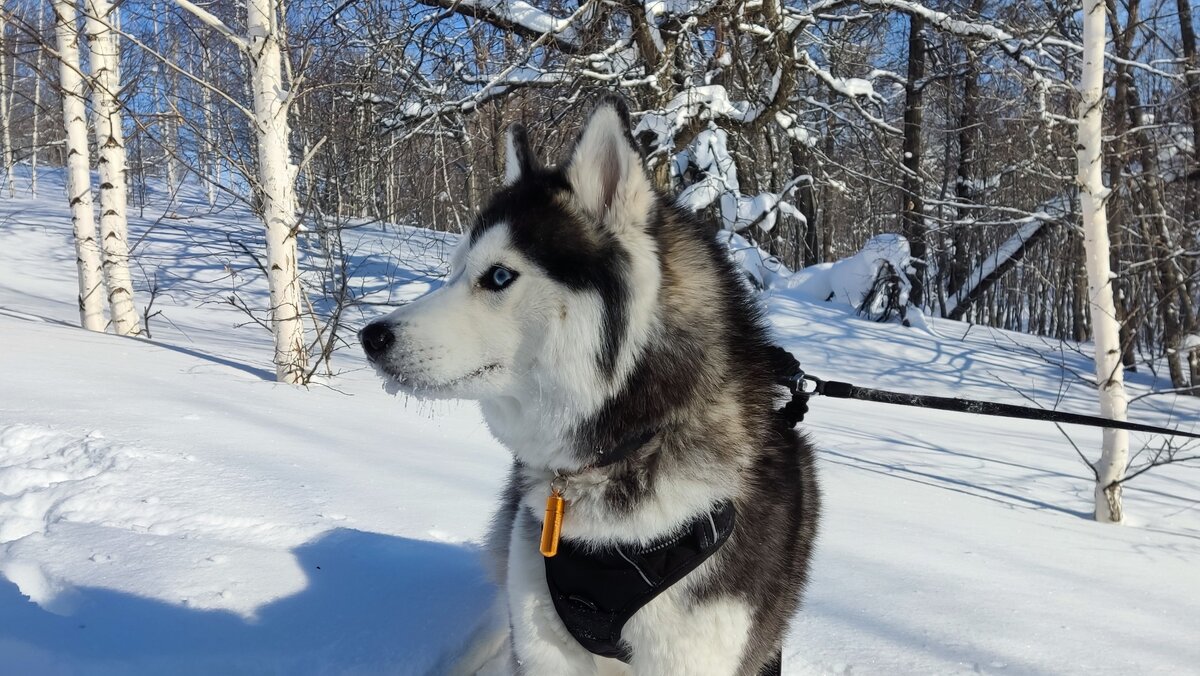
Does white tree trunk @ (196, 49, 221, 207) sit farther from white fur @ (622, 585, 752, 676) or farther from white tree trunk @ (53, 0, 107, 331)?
white fur @ (622, 585, 752, 676)

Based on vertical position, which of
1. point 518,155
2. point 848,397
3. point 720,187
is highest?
point 720,187

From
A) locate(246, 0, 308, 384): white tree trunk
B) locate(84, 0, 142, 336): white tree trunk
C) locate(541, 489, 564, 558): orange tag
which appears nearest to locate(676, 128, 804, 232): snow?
locate(246, 0, 308, 384): white tree trunk

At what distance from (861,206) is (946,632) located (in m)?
28.7

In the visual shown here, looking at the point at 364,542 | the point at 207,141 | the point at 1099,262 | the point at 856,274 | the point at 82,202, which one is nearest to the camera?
the point at 364,542

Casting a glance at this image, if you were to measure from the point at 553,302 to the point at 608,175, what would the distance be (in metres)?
0.35

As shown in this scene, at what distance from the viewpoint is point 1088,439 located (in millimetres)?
6457

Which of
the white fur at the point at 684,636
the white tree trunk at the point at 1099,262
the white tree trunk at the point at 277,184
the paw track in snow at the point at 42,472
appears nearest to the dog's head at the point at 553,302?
the white fur at the point at 684,636

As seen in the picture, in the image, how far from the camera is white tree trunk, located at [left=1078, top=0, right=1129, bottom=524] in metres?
4.23

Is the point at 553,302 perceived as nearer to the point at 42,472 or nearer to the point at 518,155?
the point at 518,155

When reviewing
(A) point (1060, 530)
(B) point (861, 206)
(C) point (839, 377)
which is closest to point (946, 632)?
(A) point (1060, 530)

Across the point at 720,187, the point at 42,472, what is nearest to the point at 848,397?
the point at 42,472

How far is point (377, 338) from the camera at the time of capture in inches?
56.9

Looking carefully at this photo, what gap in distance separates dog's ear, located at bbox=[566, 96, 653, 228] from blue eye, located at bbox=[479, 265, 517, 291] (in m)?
0.26

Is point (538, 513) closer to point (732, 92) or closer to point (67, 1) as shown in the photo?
point (67, 1)
